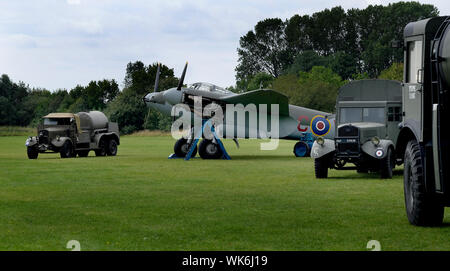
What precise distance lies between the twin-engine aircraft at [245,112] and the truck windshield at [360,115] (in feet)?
39.8

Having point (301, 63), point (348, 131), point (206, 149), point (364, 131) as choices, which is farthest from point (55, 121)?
point (301, 63)

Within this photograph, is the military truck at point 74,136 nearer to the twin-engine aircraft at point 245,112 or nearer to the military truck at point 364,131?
the twin-engine aircraft at point 245,112

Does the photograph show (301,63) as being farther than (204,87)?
Yes

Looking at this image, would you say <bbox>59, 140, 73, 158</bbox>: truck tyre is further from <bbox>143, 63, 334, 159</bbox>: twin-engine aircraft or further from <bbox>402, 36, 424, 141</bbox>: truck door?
<bbox>402, 36, 424, 141</bbox>: truck door

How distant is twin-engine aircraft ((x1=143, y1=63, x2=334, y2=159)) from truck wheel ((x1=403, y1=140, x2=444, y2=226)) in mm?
23203

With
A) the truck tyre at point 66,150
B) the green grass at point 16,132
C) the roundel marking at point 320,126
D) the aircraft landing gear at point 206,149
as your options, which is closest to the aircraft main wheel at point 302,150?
the roundel marking at point 320,126

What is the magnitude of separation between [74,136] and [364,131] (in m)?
19.8

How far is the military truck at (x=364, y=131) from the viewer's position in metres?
19.5

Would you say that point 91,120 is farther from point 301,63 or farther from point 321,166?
point 301,63

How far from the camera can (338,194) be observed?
50.6ft

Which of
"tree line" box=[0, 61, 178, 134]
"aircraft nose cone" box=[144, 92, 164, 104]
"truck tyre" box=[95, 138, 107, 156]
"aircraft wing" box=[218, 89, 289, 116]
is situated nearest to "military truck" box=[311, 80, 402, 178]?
"aircraft wing" box=[218, 89, 289, 116]

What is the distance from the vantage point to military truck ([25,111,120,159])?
34.3 meters

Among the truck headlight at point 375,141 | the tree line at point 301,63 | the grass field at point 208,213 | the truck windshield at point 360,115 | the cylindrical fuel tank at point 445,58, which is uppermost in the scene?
the tree line at point 301,63

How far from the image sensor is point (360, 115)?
21.2 metres
